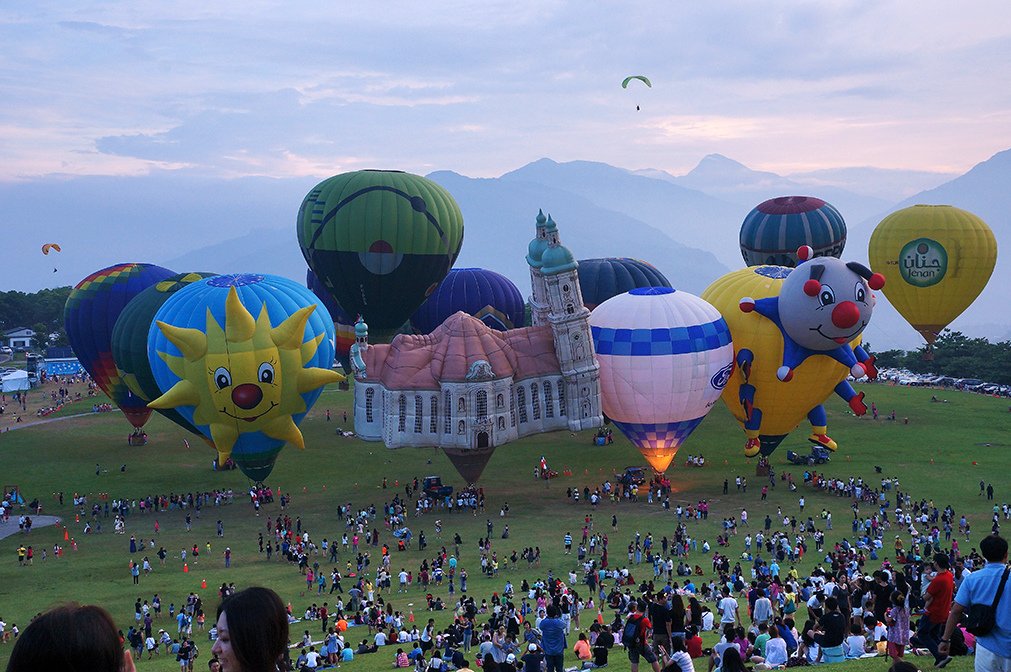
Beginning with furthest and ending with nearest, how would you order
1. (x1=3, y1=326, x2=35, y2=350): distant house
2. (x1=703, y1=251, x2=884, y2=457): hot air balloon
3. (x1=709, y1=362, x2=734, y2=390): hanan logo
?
(x1=3, y1=326, x2=35, y2=350): distant house → (x1=709, y1=362, x2=734, y2=390): hanan logo → (x1=703, y1=251, x2=884, y2=457): hot air balloon

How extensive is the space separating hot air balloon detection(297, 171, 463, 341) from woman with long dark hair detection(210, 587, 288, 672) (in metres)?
50.9

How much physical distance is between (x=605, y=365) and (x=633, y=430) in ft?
9.67

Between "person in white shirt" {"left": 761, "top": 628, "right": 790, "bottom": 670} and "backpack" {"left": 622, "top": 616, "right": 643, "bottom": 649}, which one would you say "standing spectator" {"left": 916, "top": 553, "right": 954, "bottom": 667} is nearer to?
"person in white shirt" {"left": 761, "top": 628, "right": 790, "bottom": 670}

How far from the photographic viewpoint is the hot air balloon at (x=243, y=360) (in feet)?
131

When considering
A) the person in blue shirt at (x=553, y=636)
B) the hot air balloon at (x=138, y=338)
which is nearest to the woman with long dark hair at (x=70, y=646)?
the person in blue shirt at (x=553, y=636)

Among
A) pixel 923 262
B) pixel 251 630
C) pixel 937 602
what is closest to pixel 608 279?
pixel 923 262

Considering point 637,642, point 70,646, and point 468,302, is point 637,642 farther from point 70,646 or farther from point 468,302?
point 468,302

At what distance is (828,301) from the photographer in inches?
1577

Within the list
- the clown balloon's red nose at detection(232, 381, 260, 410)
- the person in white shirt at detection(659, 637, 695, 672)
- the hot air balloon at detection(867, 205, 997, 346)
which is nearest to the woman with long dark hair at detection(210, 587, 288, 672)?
the person in white shirt at detection(659, 637, 695, 672)

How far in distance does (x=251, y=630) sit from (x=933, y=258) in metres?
62.0

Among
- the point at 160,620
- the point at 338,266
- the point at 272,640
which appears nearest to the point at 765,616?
the point at 272,640

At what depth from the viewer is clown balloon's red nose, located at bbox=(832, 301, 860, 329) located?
39781 mm

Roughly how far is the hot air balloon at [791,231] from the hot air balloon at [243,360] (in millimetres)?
28917

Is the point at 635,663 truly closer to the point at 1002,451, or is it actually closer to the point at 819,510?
the point at 819,510
